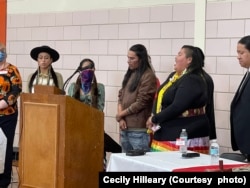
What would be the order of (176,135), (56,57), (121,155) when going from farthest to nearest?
(56,57), (176,135), (121,155)

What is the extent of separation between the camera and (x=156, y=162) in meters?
2.95

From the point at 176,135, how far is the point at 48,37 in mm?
2972

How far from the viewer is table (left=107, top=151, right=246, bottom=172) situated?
9.32 ft

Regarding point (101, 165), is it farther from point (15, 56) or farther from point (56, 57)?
point (15, 56)

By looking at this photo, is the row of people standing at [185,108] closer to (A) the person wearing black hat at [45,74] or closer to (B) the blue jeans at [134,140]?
(B) the blue jeans at [134,140]

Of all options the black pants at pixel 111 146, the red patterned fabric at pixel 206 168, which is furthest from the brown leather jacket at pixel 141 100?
the red patterned fabric at pixel 206 168

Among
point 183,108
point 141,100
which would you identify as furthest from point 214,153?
point 141,100

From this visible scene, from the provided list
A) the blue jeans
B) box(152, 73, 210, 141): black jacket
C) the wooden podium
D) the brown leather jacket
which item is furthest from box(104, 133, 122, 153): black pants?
the wooden podium

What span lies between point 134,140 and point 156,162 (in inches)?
68.7

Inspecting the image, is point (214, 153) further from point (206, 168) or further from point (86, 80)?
point (86, 80)

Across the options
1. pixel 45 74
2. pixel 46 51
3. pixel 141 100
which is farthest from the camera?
pixel 46 51

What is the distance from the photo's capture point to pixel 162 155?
3.24 m

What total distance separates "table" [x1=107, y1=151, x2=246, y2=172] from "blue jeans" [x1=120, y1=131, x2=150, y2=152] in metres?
1.31

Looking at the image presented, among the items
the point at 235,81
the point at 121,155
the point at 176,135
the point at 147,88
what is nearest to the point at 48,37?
the point at 147,88
